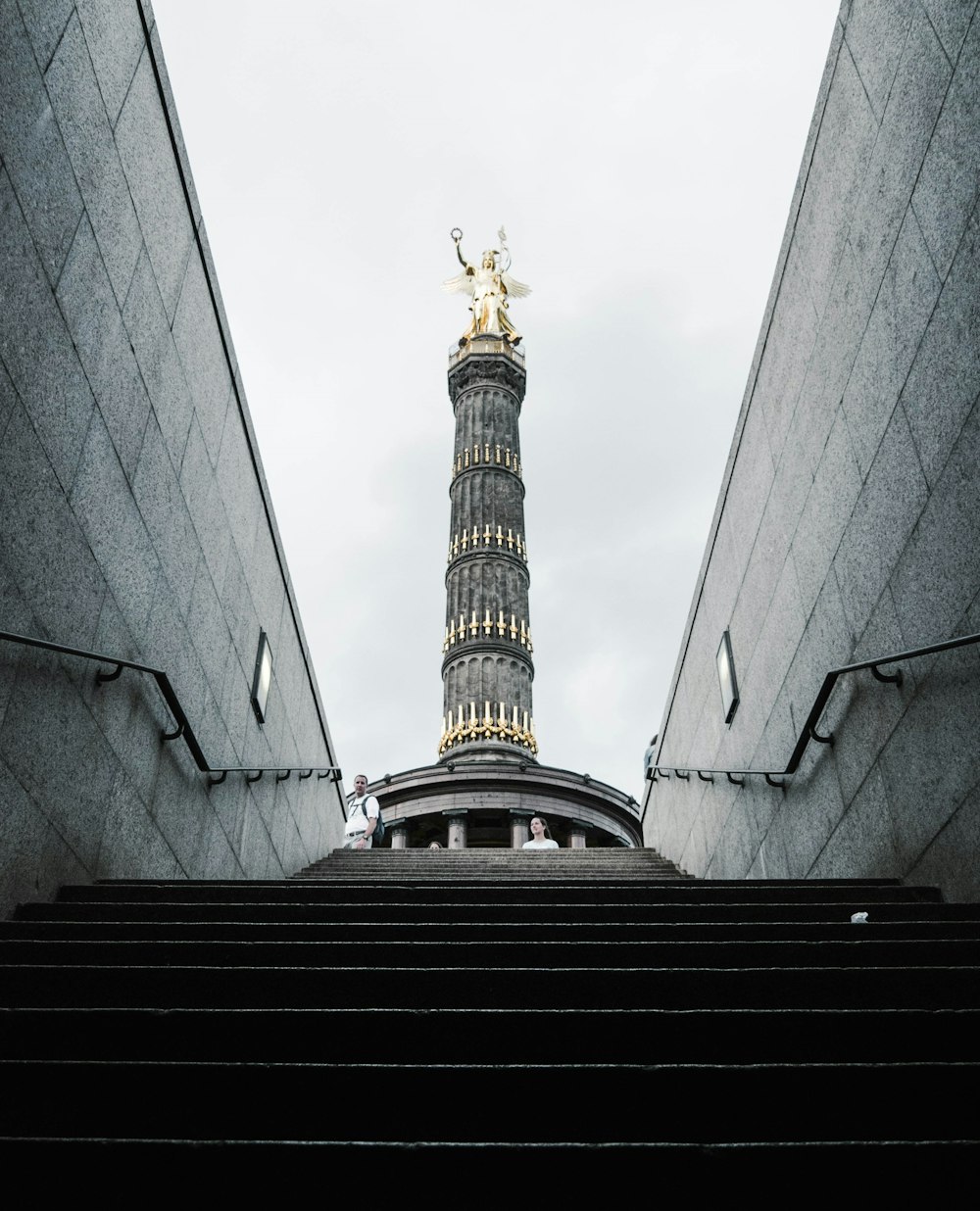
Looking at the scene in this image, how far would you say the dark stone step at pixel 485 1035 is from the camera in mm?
3082

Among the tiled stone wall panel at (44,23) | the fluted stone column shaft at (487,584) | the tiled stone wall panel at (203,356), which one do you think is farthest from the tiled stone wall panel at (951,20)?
the fluted stone column shaft at (487,584)

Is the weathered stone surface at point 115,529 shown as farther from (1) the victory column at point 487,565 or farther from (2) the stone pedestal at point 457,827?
(1) the victory column at point 487,565

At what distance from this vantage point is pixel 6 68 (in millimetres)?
4766

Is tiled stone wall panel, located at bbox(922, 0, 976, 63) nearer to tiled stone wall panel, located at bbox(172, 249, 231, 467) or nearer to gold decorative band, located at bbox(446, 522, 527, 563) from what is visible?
tiled stone wall panel, located at bbox(172, 249, 231, 467)

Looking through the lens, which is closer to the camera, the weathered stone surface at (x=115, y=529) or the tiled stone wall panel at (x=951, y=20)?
the tiled stone wall panel at (x=951, y=20)

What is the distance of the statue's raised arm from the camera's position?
116 feet

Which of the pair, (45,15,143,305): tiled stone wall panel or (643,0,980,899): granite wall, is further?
(45,15,143,305): tiled stone wall panel

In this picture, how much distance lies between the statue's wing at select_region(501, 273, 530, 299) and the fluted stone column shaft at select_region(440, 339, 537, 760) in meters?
4.91

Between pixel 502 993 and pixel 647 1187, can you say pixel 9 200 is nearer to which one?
pixel 502 993

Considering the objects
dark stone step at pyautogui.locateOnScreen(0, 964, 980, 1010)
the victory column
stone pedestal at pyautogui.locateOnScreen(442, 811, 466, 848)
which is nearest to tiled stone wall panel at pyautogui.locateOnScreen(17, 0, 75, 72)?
dark stone step at pyautogui.locateOnScreen(0, 964, 980, 1010)

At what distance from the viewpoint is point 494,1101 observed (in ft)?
9.07

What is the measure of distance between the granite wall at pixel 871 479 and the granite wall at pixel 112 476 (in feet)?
12.7

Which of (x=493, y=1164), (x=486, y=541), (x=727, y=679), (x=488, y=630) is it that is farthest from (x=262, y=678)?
(x=486, y=541)

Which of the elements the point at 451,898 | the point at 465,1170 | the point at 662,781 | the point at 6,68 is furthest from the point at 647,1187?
the point at 662,781
